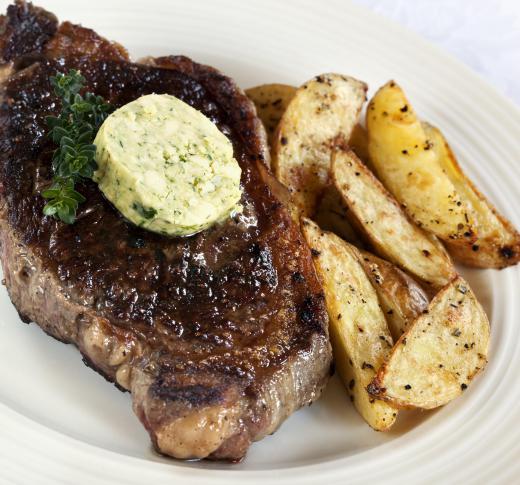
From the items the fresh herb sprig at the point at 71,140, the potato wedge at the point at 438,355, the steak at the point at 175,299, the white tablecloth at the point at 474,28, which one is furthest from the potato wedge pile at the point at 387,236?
the white tablecloth at the point at 474,28

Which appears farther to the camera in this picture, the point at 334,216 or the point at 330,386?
the point at 334,216

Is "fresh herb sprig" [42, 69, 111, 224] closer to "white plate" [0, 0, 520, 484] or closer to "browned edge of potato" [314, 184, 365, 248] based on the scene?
"white plate" [0, 0, 520, 484]

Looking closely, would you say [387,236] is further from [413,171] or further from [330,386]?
[330,386]

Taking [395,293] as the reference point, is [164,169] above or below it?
above

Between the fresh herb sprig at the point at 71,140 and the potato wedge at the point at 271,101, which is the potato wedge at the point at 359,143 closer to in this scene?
the potato wedge at the point at 271,101

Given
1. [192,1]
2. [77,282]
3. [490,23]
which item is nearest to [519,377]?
[77,282]

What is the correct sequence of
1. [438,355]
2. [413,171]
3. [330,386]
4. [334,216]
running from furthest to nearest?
[334,216], [413,171], [330,386], [438,355]

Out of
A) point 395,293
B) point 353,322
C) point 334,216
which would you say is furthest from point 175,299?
point 334,216
